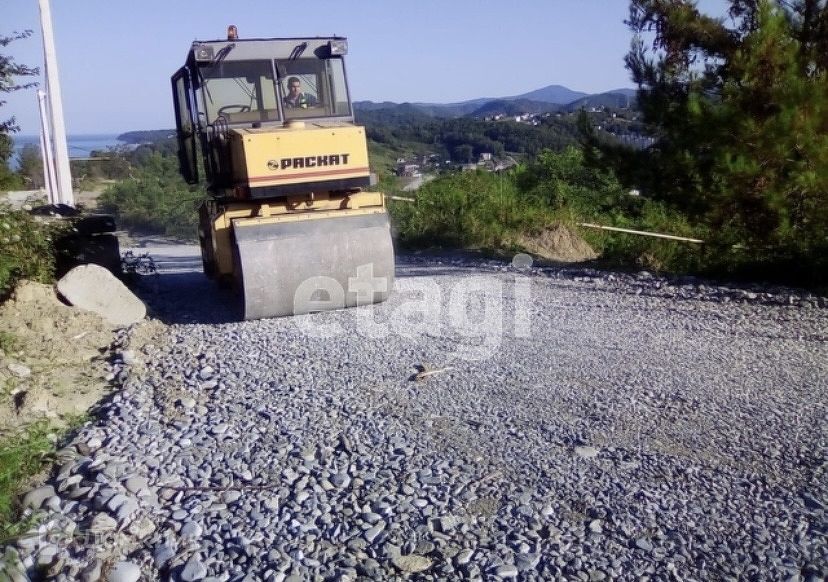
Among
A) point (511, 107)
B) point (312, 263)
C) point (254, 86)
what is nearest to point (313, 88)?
point (254, 86)

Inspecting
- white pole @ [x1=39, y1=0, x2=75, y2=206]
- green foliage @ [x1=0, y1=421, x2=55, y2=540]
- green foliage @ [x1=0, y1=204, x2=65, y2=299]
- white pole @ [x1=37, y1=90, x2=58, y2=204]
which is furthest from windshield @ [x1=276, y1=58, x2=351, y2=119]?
white pole @ [x1=37, y1=90, x2=58, y2=204]

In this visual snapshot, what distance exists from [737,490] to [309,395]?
292cm

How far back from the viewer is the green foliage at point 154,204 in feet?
67.3

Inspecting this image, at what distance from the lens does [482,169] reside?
16906 millimetres

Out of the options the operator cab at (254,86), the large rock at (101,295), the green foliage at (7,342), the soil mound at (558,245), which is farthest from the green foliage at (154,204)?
the green foliage at (7,342)

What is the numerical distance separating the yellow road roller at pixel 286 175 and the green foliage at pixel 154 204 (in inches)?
478

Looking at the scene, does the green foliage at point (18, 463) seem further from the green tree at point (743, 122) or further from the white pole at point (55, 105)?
the white pole at point (55, 105)

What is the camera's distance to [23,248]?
24.8 feet

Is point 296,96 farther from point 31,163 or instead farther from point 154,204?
point 31,163

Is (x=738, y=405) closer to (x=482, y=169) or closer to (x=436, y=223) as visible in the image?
(x=436, y=223)

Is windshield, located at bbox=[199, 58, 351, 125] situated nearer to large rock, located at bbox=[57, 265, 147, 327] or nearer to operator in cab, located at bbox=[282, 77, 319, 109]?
operator in cab, located at bbox=[282, 77, 319, 109]

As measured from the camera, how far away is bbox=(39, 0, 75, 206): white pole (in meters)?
11.9

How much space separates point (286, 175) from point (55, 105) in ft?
22.8

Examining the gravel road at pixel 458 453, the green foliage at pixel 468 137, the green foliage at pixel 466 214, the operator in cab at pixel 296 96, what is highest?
the green foliage at pixel 468 137
